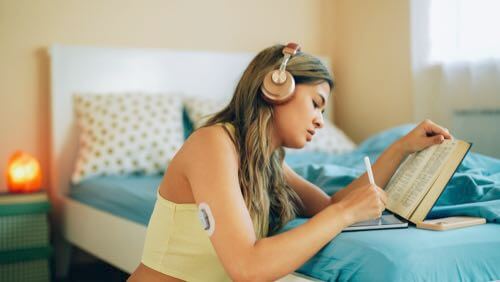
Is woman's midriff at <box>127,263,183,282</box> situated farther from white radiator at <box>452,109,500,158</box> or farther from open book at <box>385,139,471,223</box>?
white radiator at <box>452,109,500,158</box>

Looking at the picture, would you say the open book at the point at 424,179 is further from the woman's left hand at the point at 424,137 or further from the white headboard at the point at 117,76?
the white headboard at the point at 117,76

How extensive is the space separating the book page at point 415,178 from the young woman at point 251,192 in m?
0.05

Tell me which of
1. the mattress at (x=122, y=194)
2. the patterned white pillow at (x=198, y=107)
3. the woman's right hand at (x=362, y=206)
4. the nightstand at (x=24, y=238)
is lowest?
the nightstand at (x=24, y=238)

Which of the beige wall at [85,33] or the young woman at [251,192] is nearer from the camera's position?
the young woman at [251,192]

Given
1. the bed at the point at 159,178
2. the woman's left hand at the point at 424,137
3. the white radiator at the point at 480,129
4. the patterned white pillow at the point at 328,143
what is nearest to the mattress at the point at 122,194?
the bed at the point at 159,178

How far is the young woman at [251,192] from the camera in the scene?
1114 mm

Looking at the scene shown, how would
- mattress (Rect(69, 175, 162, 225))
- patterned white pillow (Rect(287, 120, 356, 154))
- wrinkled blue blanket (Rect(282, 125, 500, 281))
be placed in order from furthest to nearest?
patterned white pillow (Rect(287, 120, 356, 154))
mattress (Rect(69, 175, 162, 225))
wrinkled blue blanket (Rect(282, 125, 500, 281))

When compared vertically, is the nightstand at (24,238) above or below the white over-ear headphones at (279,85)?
below

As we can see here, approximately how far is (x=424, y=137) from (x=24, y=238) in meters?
1.93

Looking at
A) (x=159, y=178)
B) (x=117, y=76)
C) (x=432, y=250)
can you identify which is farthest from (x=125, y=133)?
(x=432, y=250)

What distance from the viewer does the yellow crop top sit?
4.35ft

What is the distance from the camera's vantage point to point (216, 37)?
3.49 m

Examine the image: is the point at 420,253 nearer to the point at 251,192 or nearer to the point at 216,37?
the point at 251,192

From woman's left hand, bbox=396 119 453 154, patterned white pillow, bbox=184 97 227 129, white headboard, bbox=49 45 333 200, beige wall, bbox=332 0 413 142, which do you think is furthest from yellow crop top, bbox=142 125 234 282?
beige wall, bbox=332 0 413 142
